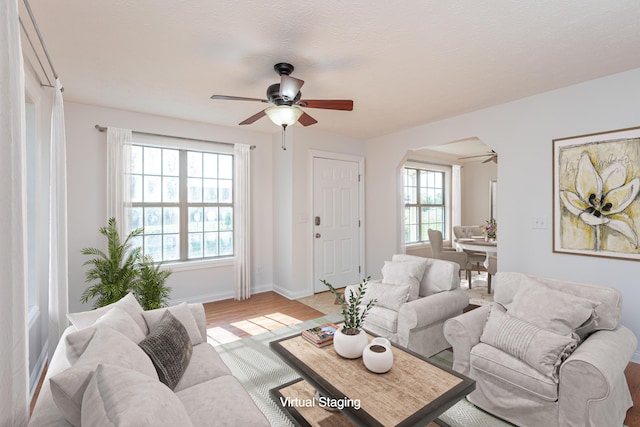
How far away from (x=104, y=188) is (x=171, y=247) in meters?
1.07

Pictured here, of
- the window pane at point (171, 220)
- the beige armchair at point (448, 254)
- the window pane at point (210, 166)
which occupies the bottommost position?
the beige armchair at point (448, 254)

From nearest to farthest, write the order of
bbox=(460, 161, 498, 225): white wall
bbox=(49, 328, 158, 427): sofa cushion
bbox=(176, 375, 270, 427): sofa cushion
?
bbox=(49, 328, 158, 427): sofa cushion
bbox=(176, 375, 270, 427): sofa cushion
bbox=(460, 161, 498, 225): white wall

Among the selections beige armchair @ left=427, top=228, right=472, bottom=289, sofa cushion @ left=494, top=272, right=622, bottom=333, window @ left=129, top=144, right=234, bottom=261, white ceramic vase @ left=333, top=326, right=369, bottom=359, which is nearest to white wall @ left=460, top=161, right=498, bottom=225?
beige armchair @ left=427, top=228, right=472, bottom=289

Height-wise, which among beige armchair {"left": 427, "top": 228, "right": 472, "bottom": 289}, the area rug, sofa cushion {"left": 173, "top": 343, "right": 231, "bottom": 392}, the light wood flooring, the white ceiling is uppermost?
the white ceiling

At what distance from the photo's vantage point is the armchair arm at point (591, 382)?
5.08 ft

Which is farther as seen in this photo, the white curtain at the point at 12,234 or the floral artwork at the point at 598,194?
the floral artwork at the point at 598,194

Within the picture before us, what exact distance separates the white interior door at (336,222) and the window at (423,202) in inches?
65.4

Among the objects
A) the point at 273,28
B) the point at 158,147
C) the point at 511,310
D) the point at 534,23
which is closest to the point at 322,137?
the point at 158,147

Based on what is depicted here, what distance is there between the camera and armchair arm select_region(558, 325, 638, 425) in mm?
1547

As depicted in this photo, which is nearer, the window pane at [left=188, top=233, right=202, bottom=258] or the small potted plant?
the small potted plant

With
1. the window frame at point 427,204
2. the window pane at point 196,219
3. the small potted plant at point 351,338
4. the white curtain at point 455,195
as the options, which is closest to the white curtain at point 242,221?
the window pane at point 196,219

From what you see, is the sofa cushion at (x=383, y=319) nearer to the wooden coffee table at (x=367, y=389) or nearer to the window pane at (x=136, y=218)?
the wooden coffee table at (x=367, y=389)

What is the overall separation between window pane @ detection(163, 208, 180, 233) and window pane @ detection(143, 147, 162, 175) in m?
0.53

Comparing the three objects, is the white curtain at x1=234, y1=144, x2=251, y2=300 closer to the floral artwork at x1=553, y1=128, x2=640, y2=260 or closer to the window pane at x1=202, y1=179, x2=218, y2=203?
the window pane at x1=202, y1=179, x2=218, y2=203
